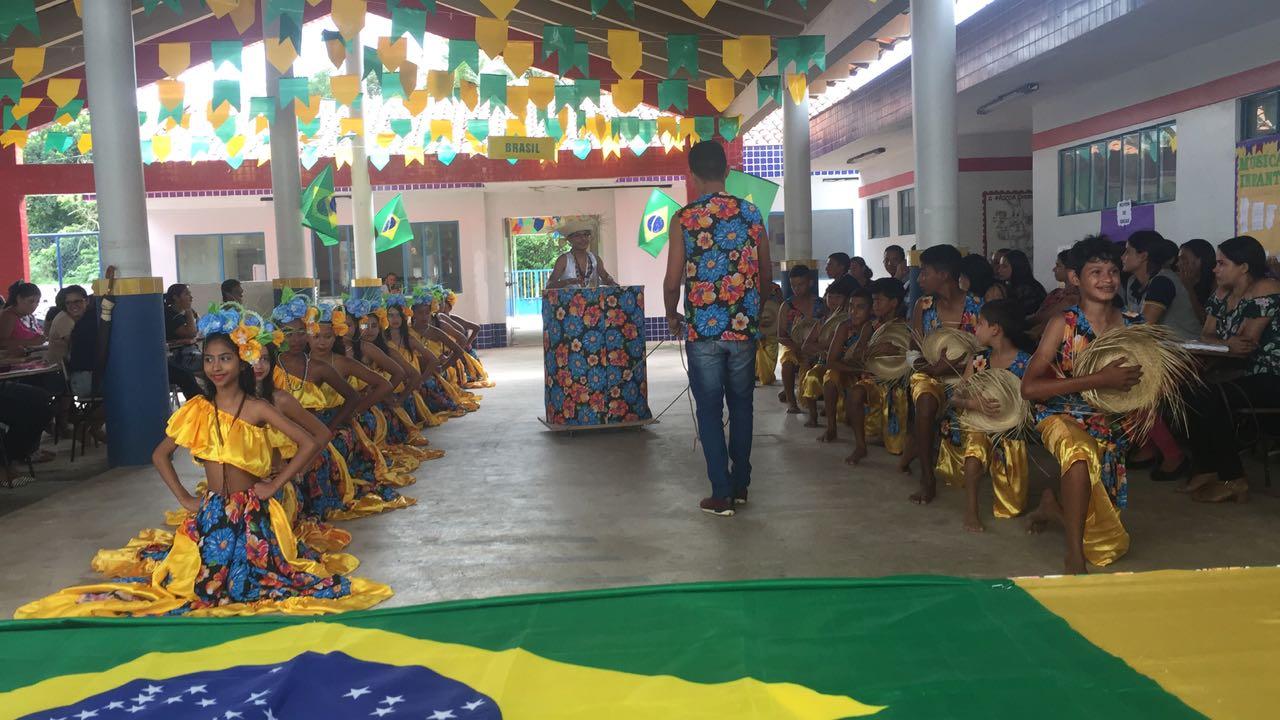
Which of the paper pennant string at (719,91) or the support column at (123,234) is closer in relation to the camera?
the support column at (123,234)

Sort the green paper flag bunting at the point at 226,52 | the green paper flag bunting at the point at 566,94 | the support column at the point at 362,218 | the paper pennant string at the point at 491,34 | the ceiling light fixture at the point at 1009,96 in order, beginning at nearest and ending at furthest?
the paper pennant string at the point at 491,34
the green paper flag bunting at the point at 226,52
the ceiling light fixture at the point at 1009,96
the green paper flag bunting at the point at 566,94
the support column at the point at 362,218

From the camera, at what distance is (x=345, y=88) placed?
429 inches

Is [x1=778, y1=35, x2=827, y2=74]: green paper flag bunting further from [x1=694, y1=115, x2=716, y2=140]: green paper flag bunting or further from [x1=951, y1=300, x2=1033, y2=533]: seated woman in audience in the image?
[x1=951, y1=300, x2=1033, y2=533]: seated woman in audience

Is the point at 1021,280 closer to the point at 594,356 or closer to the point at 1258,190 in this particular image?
the point at 1258,190

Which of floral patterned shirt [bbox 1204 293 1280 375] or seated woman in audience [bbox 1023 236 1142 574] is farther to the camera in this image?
floral patterned shirt [bbox 1204 293 1280 375]

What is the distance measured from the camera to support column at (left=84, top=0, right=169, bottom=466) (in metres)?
6.66

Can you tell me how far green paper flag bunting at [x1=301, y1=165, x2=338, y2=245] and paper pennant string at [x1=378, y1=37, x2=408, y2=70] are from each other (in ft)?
4.46

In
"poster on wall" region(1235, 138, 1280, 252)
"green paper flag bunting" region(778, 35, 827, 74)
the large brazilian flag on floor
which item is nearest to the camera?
the large brazilian flag on floor

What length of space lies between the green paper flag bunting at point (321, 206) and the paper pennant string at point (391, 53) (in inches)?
53.6

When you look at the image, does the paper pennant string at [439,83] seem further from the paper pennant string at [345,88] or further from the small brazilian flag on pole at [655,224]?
the small brazilian flag on pole at [655,224]

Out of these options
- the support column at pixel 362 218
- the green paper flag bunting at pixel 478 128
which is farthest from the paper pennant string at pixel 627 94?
the support column at pixel 362 218

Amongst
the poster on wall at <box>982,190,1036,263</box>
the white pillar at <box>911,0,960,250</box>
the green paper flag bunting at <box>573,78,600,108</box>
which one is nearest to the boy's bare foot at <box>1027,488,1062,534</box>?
the white pillar at <box>911,0,960,250</box>

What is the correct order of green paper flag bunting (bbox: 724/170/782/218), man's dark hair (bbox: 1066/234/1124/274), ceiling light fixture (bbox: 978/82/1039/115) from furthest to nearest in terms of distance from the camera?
green paper flag bunting (bbox: 724/170/782/218)
ceiling light fixture (bbox: 978/82/1039/115)
man's dark hair (bbox: 1066/234/1124/274)

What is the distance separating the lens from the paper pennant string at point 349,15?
7.68m
